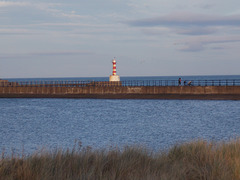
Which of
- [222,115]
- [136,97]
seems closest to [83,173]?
[222,115]

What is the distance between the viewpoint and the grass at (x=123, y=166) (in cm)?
684

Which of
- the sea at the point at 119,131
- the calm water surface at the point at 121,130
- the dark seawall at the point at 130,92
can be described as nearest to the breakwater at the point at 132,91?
the dark seawall at the point at 130,92

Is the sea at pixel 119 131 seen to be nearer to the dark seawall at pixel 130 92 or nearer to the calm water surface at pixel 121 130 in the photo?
the calm water surface at pixel 121 130

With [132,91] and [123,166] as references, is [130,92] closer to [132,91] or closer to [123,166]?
[132,91]

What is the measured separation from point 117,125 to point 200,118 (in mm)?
8711

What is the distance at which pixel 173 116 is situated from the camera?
32.4 metres

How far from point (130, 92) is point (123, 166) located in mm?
43599

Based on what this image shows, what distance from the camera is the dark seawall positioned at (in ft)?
150

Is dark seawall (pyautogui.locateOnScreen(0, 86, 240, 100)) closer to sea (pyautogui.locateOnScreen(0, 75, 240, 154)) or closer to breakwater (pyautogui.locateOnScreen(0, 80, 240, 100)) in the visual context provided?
breakwater (pyautogui.locateOnScreen(0, 80, 240, 100))

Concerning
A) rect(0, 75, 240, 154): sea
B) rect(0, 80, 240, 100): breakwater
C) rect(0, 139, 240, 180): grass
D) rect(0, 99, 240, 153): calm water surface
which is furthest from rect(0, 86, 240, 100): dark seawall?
rect(0, 139, 240, 180): grass

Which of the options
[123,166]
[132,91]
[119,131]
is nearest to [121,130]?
[119,131]

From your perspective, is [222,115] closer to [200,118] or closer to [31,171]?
[200,118]

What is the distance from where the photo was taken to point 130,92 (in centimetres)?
5103

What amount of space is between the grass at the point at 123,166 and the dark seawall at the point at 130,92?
125 feet
